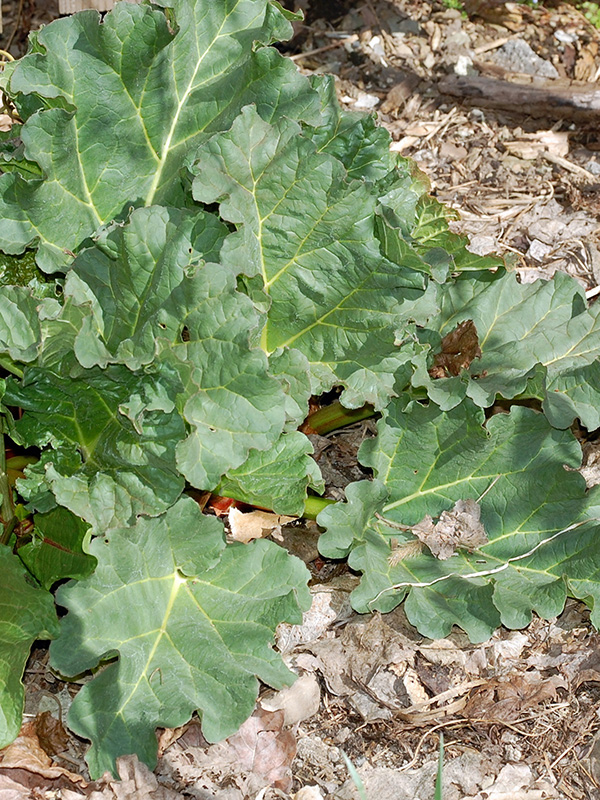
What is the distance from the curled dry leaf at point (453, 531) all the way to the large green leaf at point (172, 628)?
0.45 m

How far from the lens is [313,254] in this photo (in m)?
2.51

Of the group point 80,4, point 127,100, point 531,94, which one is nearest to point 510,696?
point 127,100

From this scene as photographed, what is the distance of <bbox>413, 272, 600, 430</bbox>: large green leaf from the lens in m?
2.57

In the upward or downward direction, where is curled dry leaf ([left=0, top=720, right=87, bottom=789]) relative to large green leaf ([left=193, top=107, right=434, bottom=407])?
downward

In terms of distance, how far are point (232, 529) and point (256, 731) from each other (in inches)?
22.9

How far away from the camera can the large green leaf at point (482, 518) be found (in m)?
2.43

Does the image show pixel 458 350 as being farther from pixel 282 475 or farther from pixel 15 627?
pixel 15 627

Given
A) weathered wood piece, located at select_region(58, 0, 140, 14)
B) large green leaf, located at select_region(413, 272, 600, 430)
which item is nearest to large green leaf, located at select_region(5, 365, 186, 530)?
large green leaf, located at select_region(413, 272, 600, 430)

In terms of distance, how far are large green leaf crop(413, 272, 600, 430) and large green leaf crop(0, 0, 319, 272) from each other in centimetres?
70

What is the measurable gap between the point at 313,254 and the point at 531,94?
220cm

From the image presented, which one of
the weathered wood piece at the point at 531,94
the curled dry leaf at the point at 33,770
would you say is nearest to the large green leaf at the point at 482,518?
the curled dry leaf at the point at 33,770

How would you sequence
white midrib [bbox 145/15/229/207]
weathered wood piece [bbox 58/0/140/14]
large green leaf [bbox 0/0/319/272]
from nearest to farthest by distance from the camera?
large green leaf [bbox 0/0/319/272]
white midrib [bbox 145/15/229/207]
weathered wood piece [bbox 58/0/140/14]

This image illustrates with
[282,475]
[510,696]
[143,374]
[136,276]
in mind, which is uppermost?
[136,276]

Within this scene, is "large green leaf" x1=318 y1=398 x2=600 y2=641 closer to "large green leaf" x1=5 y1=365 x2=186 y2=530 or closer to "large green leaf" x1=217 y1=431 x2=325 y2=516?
"large green leaf" x1=217 y1=431 x2=325 y2=516
